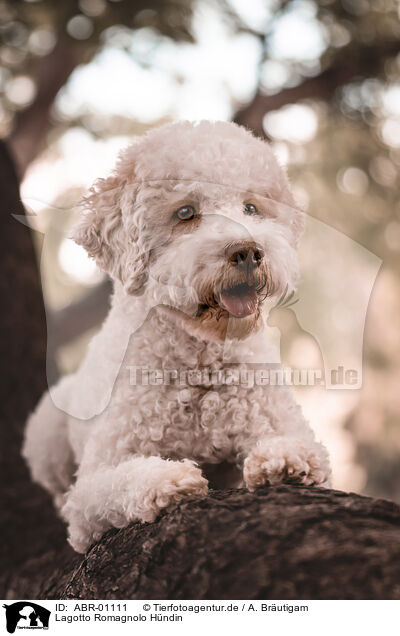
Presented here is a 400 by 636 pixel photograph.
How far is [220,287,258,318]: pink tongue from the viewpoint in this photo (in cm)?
176

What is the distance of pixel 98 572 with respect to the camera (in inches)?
65.4

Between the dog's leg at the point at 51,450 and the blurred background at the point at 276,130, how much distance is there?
0.99ft

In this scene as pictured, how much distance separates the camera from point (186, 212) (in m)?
1.88

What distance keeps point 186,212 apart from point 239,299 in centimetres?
37

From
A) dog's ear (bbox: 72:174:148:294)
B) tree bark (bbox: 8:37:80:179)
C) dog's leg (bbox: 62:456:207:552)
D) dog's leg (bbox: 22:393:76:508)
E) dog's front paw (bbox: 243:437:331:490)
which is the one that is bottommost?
dog's leg (bbox: 22:393:76:508)

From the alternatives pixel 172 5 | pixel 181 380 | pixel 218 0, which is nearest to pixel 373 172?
pixel 218 0

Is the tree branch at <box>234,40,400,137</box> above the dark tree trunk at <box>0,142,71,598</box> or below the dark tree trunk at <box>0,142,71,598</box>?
above

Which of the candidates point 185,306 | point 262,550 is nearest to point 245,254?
point 185,306

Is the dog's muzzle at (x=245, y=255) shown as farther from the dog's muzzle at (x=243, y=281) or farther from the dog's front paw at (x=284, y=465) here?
the dog's front paw at (x=284, y=465)
